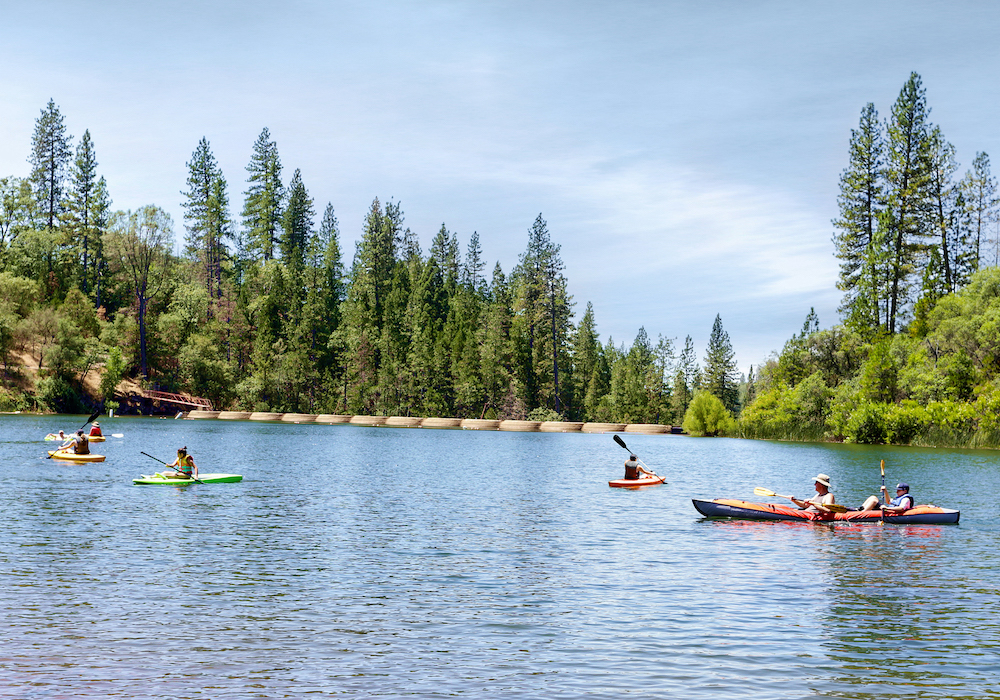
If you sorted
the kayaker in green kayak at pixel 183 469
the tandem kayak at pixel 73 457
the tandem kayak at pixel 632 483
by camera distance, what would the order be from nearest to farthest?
1. the kayaker in green kayak at pixel 183 469
2. the tandem kayak at pixel 632 483
3. the tandem kayak at pixel 73 457

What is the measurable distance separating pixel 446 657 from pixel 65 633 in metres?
6.62

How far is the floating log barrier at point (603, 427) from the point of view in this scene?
140500 mm

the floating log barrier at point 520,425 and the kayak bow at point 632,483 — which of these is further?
the floating log barrier at point 520,425

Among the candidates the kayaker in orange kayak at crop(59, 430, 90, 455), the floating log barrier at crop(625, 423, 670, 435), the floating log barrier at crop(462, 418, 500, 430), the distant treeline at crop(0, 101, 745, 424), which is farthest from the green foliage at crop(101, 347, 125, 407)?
the floating log barrier at crop(625, 423, 670, 435)

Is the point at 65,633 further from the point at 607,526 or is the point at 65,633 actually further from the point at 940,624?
the point at 607,526

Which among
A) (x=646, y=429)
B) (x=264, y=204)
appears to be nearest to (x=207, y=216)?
(x=264, y=204)

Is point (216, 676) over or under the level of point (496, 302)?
under

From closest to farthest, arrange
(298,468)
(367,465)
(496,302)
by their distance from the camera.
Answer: (298,468)
(367,465)
(496,302)

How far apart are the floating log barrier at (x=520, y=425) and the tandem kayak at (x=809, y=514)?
343 ft

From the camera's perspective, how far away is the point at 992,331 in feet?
269

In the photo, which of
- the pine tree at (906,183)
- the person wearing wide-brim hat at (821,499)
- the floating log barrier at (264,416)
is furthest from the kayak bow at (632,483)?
the floating log barrier at (264,416)

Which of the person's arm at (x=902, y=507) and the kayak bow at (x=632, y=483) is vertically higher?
the person's arm at (x=902, y=507)

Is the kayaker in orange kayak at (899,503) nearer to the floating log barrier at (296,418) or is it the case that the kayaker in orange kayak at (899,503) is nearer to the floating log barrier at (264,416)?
the floating log barrier at (296,418)

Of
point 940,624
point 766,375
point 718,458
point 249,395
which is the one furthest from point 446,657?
point 249,395
